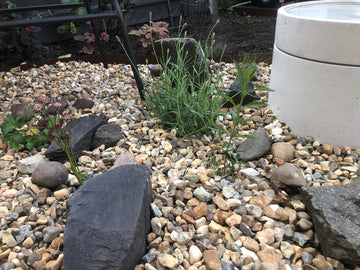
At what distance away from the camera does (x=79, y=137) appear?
1.73 metres

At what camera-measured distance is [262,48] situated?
11.8 feet

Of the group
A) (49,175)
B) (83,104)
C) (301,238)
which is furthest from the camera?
(83,104)

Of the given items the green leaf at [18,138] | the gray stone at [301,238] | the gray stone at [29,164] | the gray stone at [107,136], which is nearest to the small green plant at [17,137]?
the green leaf at [18,138]

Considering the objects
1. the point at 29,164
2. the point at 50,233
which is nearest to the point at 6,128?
the point at 29,164

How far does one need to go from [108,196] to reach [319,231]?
0.79 m

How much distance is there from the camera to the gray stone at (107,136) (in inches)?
70.8

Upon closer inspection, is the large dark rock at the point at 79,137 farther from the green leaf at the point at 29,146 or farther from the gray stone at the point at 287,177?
the gray stone at the point at 287,177

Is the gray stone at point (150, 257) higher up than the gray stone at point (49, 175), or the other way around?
the gray stone at point (49, 175)

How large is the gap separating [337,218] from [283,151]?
1.85 ft

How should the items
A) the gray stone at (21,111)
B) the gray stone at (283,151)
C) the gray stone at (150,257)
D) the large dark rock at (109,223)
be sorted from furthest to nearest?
the gray stone at (21,111) < the gray stone at (283,151) < the gray stone at (150,257) < the large dark rock at (109,223)

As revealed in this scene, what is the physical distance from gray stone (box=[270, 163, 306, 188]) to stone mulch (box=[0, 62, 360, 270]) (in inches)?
2.0

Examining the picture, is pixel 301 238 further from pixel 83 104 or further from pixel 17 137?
pixel 83 104

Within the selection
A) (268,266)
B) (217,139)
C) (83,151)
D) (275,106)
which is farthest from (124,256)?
(275,106)

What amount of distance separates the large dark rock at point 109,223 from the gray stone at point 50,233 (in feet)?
0.51
